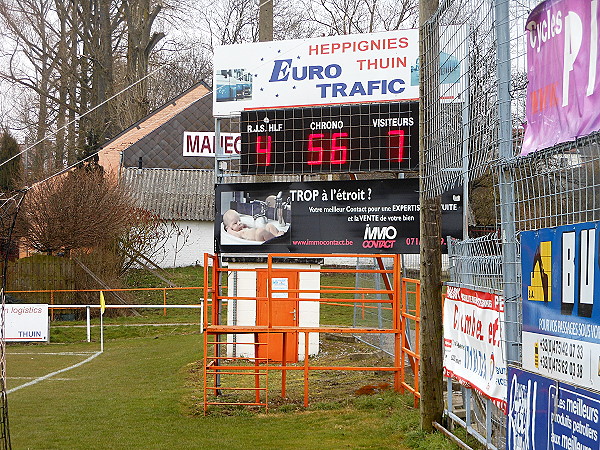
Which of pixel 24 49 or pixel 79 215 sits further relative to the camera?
pixel 24 49

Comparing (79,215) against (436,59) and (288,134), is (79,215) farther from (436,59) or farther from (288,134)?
(436,59)

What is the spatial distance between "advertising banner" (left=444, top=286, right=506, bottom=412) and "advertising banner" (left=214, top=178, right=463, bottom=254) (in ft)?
14.2

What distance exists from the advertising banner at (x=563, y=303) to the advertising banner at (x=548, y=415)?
84 millimetres

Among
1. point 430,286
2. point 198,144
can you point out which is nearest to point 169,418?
point 430,286

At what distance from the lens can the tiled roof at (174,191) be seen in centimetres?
4450

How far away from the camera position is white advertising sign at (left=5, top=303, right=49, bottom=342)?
25.1m

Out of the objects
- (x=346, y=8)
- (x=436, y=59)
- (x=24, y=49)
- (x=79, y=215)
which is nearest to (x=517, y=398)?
(x=436, y=59)

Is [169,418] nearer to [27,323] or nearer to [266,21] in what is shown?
[266,21]

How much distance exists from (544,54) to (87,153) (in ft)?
134

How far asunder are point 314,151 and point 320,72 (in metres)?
1.36

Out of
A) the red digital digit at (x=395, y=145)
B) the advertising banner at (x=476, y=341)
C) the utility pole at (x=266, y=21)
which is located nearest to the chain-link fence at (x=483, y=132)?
the advertising banner at (x=476, y=341)

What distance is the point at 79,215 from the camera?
33.6 meters

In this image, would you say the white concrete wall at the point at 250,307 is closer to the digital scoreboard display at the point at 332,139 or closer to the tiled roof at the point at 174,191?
the digital scoreboard display at the point at 332,139

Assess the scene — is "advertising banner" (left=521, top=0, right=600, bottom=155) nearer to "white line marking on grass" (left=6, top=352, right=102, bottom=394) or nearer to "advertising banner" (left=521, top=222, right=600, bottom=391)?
"advertising banner" (left=521, top=222, right=600, bottom=391)
